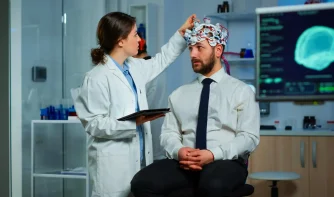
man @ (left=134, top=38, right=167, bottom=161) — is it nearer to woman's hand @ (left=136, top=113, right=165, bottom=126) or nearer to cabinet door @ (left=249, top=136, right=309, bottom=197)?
woman's hand @ (left=136, top=113, right=165, bottom=126)

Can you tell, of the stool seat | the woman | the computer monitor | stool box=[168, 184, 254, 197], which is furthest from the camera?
the stool seat

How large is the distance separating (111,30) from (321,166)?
2.27 metres

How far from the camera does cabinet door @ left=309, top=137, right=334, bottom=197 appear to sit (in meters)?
4.08

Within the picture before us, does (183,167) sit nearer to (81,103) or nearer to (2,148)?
(81,103)

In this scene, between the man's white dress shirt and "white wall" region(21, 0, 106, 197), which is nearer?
the man's white dress shirt

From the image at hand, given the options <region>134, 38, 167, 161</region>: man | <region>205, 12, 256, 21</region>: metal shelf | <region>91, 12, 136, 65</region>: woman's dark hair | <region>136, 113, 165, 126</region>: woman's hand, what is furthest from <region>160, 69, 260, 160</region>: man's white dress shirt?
<region>205, 12, 256, 21</region>: metal shelf

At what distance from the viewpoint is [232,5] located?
4.71 m

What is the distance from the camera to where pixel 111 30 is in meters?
2.70

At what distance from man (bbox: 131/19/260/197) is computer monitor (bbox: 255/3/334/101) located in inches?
36.9

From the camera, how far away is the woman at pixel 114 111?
8.57 feet

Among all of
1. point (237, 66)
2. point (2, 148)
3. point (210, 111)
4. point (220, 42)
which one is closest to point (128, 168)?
point (210, 111)

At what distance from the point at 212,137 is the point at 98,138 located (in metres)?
0.60

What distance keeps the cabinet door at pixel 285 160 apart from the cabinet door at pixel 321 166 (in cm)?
5

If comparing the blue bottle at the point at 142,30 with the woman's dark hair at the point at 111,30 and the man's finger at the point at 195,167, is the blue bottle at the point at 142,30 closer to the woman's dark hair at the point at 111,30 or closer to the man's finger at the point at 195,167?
the woman's dark hair at the point at 111,30
